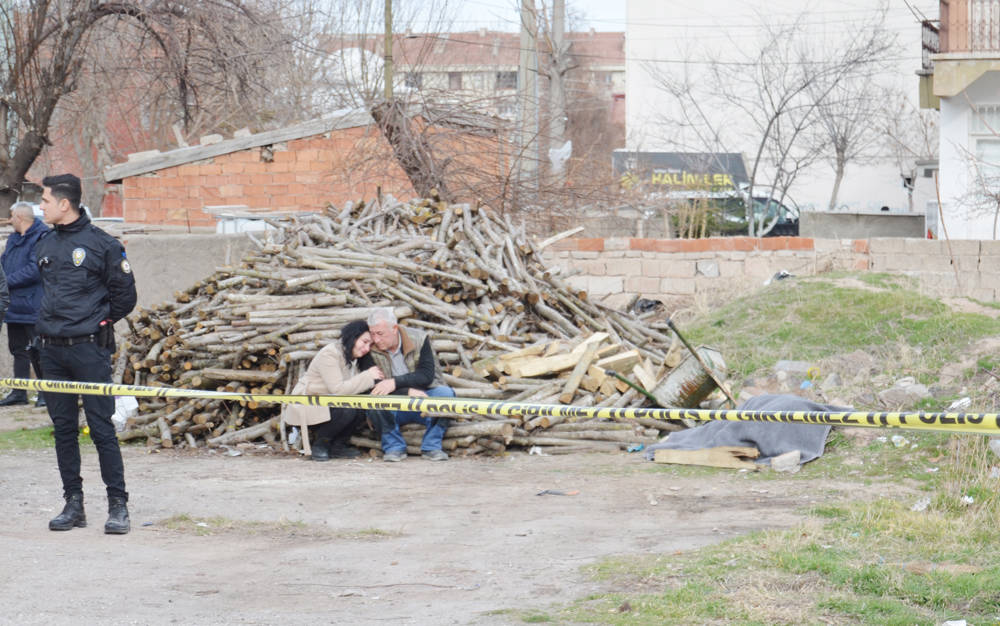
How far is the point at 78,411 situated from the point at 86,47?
12.6 metres

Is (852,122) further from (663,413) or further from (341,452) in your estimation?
(663,413)

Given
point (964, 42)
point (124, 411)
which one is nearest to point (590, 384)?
point (124, 411)

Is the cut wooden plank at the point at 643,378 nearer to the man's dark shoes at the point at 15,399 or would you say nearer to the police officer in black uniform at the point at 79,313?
the police officer in black uniform at the point at 79,313

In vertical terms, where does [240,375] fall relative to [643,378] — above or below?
above

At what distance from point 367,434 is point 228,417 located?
1334mm

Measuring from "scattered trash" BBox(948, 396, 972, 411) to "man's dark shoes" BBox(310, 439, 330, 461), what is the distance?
16.7ft

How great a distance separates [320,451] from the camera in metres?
9.70

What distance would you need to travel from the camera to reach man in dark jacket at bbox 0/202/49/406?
1120 cm

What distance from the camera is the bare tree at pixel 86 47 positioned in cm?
1711

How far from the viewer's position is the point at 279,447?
10.0 meters

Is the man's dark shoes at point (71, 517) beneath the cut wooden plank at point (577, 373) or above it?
beneath

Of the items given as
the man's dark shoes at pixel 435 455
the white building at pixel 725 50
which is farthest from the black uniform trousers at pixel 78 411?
the white building at pixel 725 50

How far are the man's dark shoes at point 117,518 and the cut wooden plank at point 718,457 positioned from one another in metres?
4.08

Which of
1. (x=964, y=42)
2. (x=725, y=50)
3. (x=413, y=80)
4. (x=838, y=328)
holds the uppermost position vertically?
(x=725, y=50)
